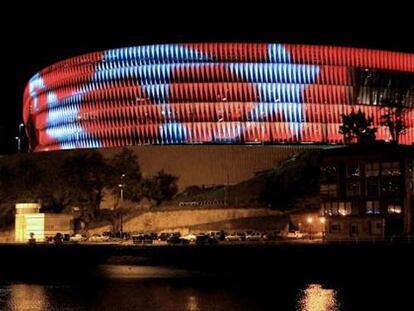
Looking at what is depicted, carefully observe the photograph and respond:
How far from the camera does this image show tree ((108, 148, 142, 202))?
11588 cm

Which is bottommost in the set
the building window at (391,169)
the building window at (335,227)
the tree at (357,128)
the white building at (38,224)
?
the building window at (335,227)

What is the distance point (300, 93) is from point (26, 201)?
37.2m

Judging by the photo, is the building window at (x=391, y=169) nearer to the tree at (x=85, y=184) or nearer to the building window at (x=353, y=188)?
the building window at (x=353, y=188)

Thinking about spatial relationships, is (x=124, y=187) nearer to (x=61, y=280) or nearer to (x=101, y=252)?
(x=101, y=252)

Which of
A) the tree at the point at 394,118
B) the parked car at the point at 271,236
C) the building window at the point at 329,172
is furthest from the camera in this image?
the tree at the point at 394,118

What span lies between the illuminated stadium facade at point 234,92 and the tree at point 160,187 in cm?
1035

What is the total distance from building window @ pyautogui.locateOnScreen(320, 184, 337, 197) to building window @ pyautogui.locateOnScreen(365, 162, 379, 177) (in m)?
3.82

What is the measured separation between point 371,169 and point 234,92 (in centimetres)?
4222

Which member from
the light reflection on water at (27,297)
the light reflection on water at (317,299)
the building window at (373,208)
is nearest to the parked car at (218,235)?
the building window at (373,208)

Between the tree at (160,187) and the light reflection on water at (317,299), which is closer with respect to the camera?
the light reflection on water at (317,299)

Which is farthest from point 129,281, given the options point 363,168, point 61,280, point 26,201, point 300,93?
point 300,93

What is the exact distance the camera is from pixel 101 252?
82.1 m

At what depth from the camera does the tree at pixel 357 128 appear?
395 feet

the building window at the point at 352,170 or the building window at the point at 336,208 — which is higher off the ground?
the building window at the point at 352,170
